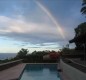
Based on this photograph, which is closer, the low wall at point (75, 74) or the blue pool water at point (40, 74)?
the low wall at point (75, 74)

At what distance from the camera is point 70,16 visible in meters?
26.7

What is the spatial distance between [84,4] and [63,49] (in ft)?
39.7

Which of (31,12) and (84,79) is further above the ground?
(31,12)

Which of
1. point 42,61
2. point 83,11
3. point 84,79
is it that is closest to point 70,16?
point 83,11

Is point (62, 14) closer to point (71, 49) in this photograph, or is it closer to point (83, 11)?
point (83, 11)

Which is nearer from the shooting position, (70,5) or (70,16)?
(70,5)

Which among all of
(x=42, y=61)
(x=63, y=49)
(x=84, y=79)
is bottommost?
(x=84, y=79)

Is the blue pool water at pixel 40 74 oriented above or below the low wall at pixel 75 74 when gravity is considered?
above

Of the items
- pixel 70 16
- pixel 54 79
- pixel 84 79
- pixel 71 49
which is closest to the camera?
pixel 84 79

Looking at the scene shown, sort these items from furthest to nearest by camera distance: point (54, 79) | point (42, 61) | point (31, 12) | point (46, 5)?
1. point (42, 61)
2. point (31, 12)
3. point (46, 5)
4. point (54, 79)

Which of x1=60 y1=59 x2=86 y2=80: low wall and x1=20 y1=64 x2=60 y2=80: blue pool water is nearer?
x1=60 y1=59 x2=86 y2=80: low wall

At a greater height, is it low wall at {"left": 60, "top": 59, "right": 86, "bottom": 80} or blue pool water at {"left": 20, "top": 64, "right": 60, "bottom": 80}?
blue pool water at {"left": 20, "top": 64, "right": 60, "bottom": 80}

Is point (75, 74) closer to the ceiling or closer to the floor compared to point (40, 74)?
closer to the floor

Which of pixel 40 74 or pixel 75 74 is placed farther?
pixel 40 74
